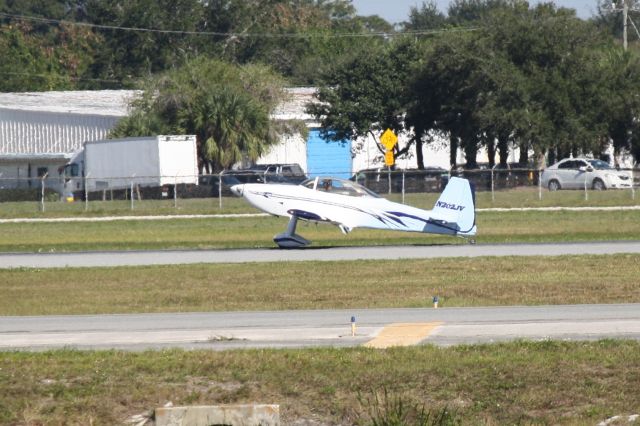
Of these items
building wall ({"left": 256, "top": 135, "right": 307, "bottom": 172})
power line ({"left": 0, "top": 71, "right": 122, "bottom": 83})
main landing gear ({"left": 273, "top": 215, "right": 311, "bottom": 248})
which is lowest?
main landing gear ({"left": 273, "top": 215, "right": 311, "bottom": 248})

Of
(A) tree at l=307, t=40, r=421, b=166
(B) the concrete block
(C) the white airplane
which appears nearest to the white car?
(A) tree at l=307, t=40, r=421, b=166

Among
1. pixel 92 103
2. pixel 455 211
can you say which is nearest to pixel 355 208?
pixel 455 211

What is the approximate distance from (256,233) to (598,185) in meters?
22.5

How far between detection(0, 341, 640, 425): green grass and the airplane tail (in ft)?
54.0

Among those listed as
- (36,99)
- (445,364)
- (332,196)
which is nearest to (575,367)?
(445,364)

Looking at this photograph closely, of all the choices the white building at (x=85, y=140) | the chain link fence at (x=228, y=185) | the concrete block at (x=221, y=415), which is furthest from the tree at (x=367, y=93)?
the concrete block at (x=221, y=415)

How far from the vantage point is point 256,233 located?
3934 cm

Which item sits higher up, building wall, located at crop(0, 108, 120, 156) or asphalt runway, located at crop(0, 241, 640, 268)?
building wall, located at crop(0, 108, 120, 156)

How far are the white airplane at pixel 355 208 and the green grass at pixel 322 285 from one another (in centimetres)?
342

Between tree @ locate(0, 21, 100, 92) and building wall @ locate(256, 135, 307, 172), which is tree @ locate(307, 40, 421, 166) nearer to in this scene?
building wall @ locate(256, 135, 307, 172)

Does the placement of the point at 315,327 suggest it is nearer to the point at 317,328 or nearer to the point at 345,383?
the point at 317,328

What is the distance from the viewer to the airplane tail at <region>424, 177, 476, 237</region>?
101ft

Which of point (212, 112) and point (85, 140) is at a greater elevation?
point (212, 112)

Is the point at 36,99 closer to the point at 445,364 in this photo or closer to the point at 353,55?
the point at 353,55
